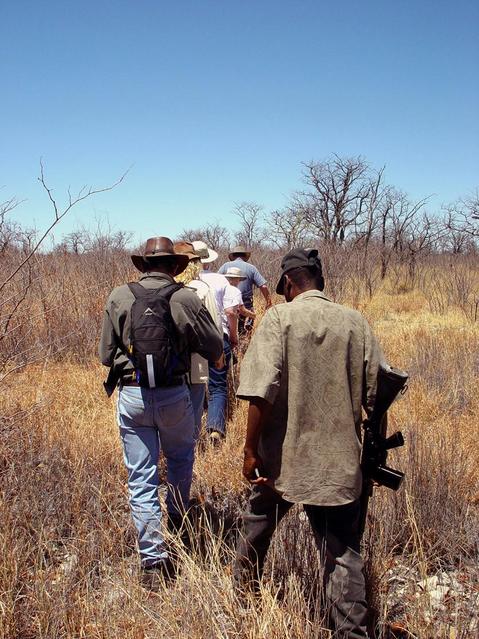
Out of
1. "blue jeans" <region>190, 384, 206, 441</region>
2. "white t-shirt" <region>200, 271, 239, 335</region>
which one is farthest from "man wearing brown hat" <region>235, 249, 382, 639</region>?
"white t-shirt" <region>200, 271, 239, 335</region>

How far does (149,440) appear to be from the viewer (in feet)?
9.61

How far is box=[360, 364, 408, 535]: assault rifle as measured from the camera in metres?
2.25

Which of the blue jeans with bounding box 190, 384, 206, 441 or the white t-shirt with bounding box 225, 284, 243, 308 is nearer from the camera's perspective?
the blue jeans with bounding box 190, 384, 206, 441

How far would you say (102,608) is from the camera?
2.28 metres

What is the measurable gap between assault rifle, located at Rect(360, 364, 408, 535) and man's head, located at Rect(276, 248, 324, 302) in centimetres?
47

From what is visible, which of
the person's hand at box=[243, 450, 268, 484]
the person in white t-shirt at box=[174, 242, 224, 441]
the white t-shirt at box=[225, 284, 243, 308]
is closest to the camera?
the person's hand at box=[243, 450, 268, 484]

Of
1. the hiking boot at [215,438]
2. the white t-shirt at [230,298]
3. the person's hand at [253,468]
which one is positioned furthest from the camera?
the white t-shirt at [230,298]

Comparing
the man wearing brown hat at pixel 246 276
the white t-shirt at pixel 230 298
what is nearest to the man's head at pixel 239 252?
the man wearing brown hat at pixel 246 276

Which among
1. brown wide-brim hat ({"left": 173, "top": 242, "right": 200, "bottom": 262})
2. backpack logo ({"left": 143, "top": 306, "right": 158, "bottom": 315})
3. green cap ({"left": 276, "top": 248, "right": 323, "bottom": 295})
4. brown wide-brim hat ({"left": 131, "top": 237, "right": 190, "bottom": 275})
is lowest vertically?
backpack logo ({"left": 143, "top": 306, "right": 158, "bottom": 315})

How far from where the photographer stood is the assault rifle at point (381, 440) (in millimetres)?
2252

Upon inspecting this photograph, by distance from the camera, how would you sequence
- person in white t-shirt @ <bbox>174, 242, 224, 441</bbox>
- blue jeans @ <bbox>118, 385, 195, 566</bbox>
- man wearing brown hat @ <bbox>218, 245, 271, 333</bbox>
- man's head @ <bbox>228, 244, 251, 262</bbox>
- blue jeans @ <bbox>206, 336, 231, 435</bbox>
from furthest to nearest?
man's head @ <bbox>228, 244, 251, 262</bbox>, man wearing brown hat @ <bbox>218, 245, 271, 333</bbox>, blue jeans @ <bbox>206, 336, 231, 435</bbox>, person in white t-shirt @ <bbox>174, 242, 224, 441</bbox>, blue jeans @ <bbox>118, 385, 195, 566</bbox>

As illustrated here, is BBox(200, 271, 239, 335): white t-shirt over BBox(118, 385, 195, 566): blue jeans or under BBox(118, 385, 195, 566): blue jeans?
over

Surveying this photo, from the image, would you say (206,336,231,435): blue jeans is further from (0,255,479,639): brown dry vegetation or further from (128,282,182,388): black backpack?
(128,282,182,388): black backpack

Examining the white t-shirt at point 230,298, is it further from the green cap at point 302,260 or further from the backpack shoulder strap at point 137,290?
the green cap at point 302,260
